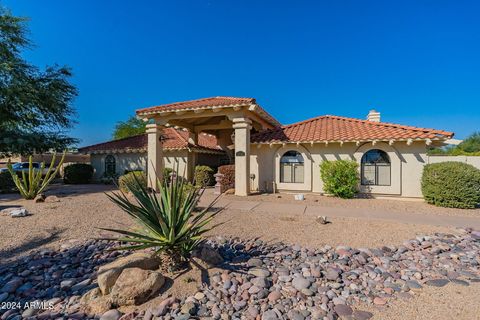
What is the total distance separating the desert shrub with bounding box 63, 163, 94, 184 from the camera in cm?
1919

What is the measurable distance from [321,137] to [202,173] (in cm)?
767

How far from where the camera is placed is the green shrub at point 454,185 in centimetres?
909

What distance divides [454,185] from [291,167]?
21.8ft

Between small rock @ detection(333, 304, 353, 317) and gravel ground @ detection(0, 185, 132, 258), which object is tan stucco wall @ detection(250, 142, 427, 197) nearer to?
gravel ground @ detection(0, 185, 132, 258)

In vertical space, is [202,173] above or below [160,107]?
below

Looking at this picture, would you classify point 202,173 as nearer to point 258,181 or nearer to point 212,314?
point 258,181

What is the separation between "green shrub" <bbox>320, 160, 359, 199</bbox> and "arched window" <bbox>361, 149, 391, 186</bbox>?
0.64 m

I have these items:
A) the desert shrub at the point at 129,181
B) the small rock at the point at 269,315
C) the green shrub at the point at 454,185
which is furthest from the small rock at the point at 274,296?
the green shrub at the point at 454,185

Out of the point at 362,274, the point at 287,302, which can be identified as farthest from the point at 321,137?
the point at 287,302

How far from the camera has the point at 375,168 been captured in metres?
11.9

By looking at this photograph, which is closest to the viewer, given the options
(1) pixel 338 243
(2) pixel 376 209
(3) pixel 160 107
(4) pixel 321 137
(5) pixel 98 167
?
(1) pixel 338 243

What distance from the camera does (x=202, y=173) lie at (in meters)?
15.9

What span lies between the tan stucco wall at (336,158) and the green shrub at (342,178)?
79cm

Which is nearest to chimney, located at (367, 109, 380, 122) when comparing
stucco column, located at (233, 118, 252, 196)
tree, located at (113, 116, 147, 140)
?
stucco column, located at (233, 118, 252, 196)
